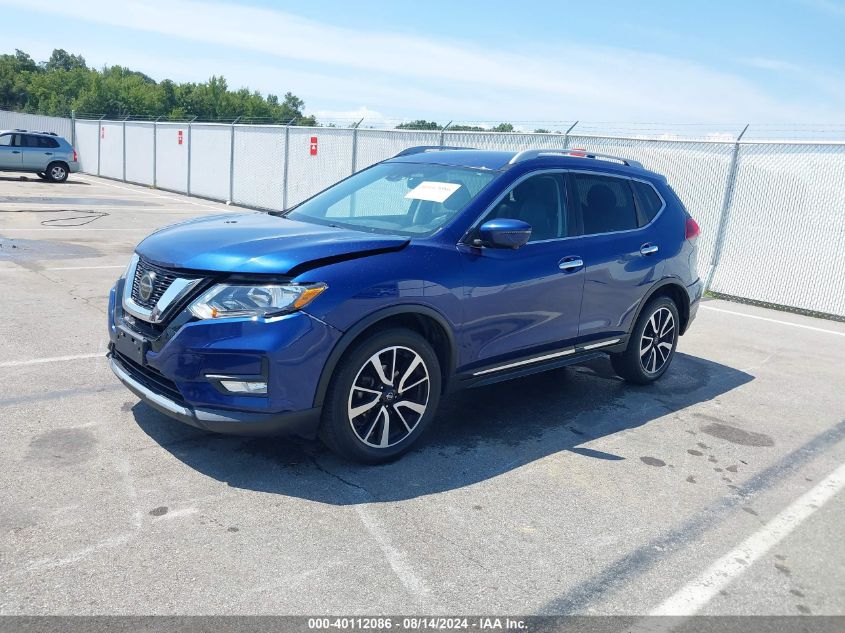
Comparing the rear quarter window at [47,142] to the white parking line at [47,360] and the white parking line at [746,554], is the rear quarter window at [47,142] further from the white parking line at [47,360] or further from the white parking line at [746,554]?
the white parking line at [746,554]

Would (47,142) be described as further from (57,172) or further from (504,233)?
(504,233)

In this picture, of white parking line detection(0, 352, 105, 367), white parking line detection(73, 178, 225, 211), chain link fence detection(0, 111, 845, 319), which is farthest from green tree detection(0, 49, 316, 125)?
white parking line detection(0, 352, 105, 367)

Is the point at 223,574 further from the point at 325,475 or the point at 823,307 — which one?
the point at 823,307

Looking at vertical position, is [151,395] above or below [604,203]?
below

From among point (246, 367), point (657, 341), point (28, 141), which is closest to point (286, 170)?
point (28, 141)

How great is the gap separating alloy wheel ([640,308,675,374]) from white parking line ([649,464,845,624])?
181 centimetres

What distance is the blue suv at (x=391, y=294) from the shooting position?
12.5 ft

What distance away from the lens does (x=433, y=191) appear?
503 cm

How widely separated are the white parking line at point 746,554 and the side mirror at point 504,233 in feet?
6.68

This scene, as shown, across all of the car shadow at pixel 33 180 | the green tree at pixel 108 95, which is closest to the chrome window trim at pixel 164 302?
the car shadow at pixel 33 180

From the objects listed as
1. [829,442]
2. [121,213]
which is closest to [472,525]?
[829,442]

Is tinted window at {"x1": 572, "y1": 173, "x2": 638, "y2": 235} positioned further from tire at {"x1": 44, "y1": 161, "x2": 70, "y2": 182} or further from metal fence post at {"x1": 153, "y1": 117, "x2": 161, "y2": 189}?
tire at {"x1": 44, "y1": 161, "x2": 70, "y2": 182}

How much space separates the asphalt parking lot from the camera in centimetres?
312

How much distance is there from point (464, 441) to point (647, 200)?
2.69m
